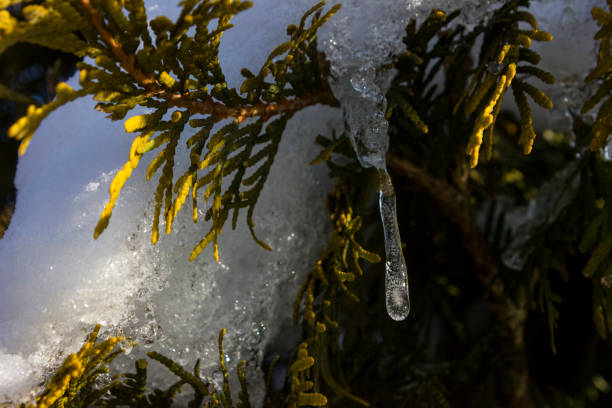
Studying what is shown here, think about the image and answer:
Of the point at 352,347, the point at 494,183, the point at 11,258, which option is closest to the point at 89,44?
A: the point at 11,258

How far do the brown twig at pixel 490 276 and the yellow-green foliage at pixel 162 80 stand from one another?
373 millimetres

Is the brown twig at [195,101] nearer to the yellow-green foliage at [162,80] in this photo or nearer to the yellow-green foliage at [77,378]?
the yellow-green foliage at [162,80]

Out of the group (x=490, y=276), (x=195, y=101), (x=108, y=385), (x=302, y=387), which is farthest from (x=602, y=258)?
(x=108, y=385)

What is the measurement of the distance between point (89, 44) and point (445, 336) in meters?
1.54

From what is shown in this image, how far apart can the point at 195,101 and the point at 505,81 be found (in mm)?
480

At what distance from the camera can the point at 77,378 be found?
0.78 metres

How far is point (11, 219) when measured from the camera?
0.94 meters

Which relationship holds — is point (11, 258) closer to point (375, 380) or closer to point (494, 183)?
point (375, 380)

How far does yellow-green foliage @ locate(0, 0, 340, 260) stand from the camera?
0.57 metres

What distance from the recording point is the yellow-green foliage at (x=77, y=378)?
717 mm

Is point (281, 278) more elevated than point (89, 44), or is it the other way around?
point (89, 44)

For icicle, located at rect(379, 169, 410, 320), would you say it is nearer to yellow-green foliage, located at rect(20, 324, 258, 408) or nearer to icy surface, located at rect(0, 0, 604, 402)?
icy surface, located at rect(0, 0, 604, 402)

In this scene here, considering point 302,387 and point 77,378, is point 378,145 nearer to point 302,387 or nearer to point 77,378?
point 302,387

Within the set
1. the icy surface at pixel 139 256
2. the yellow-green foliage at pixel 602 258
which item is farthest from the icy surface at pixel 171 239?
the yellow-green foliage at pixel 602 258
